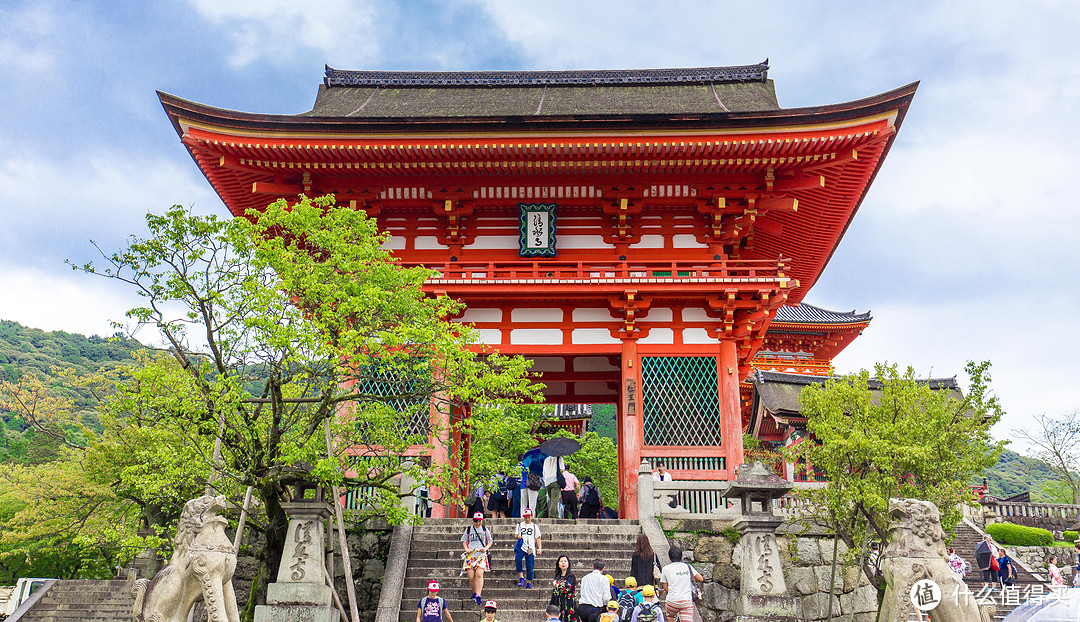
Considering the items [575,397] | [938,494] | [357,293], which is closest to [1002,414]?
[938,494]

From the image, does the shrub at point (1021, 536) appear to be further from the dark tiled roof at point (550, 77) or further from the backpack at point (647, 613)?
the backpack at point (647, 613)

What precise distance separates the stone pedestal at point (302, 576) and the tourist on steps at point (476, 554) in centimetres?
194

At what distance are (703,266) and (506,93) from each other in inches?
354

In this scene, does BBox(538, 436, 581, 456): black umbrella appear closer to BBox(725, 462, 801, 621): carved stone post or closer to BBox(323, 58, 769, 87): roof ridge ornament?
BBox(725, 462, 801, 621): carved stone post

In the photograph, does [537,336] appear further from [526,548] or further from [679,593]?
[679,593]

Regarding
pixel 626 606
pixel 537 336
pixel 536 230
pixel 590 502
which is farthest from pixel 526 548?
pixel 536 230

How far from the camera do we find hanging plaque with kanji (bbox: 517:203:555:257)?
16.8 m

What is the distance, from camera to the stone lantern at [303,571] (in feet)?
33.3

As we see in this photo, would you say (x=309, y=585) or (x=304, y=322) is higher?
(x=304, y=322)

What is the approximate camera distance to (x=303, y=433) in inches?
436

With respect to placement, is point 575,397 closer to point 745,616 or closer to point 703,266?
point 703,266

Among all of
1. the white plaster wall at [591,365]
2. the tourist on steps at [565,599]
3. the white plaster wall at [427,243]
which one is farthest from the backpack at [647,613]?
the white plaster wall at [591,365]

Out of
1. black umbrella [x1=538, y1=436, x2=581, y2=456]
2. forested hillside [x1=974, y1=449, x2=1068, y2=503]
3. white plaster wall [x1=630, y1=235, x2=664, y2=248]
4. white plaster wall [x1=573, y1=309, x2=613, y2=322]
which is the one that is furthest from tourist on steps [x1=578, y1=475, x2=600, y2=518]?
forested hillside [x1=974, y1=449, x2=1068, y2=503]

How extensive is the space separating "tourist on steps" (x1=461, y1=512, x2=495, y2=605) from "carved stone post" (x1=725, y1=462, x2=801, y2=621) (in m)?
3.73
